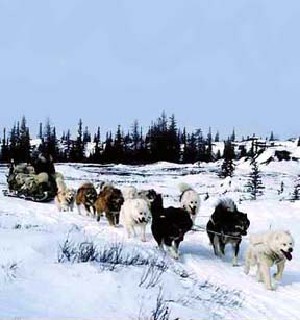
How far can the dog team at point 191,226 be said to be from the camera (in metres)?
8.47

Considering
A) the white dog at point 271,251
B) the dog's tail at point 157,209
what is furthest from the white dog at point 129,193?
the white dog at point 271,251

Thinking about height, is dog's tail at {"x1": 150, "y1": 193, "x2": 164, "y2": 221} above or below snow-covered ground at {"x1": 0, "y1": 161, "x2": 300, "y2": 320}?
above

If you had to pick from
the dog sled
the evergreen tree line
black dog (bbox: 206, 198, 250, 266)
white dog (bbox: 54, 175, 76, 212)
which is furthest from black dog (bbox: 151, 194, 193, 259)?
the evergreen tree line

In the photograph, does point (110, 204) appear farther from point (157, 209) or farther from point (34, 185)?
point (34, 185)

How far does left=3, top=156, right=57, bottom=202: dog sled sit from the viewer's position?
19.1 metres

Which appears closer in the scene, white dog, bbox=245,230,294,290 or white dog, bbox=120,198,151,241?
white dog, bbox=245,230,294,290

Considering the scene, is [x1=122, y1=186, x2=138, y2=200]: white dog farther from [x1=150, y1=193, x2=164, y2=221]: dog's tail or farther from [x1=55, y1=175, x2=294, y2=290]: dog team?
[x1=150, y1=193, x2=164, y2=221]: dog's tail

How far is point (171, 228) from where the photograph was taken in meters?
9.80

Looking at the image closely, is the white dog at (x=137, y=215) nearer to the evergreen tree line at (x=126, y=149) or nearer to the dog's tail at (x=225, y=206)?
the dog's tail at (x=225, y=206)

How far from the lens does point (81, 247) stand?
24.2 feet

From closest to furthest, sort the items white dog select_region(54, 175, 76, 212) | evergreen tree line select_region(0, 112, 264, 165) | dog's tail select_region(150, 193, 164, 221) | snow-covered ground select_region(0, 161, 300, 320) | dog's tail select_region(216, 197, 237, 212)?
1. snow-covered ground select_region(0, 161, 300, 320)
2. dog's tail select_region(150, 193, 164, 221)
3. dog's tail select_region(216, 197, 237, 212)
4. white dog select_region(54, 175, 76, 212)
5. evergreen tree line select_region(0, 112, 264, 165)

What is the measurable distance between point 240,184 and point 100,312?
95.3ft

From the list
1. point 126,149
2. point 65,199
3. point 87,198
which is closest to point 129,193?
point 87,198

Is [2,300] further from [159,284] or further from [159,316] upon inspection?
[159,284]
